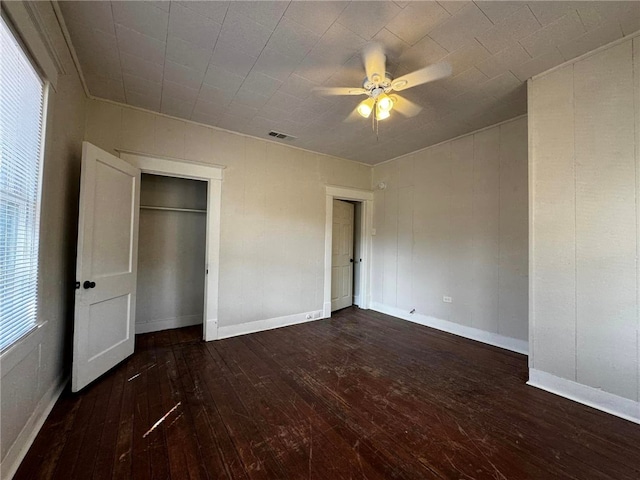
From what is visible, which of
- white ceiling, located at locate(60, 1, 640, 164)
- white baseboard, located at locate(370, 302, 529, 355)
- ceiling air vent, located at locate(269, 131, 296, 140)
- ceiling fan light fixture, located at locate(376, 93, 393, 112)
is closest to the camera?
white ceiling, located at locate(60, 1, 640, 164)

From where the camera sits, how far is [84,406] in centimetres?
203

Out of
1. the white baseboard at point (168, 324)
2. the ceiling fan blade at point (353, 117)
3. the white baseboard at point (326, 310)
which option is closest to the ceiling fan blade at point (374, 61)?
the ceiling fan blade at point (353, 117)

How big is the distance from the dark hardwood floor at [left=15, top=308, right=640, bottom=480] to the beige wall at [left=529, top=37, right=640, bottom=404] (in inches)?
17.1

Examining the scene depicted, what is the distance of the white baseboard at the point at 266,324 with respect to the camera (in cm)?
350

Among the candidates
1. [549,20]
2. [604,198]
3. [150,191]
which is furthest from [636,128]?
[150,191]

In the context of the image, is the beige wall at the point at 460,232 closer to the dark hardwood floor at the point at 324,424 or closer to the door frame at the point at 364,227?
the door frame at the point at 364,227

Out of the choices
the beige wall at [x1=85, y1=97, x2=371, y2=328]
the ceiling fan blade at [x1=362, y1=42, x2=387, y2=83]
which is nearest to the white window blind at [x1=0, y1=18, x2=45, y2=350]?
the beige wall at [x1=85, y1=97, x2=371, y2=328]

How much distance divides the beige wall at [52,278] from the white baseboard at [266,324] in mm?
1527

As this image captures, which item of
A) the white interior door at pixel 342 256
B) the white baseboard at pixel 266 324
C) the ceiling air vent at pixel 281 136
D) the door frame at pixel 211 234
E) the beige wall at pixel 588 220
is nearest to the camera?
the beige wall at pixel 588 220

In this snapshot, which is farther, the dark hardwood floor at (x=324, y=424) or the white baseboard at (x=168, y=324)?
the white baseboard at (x=168, y=324)

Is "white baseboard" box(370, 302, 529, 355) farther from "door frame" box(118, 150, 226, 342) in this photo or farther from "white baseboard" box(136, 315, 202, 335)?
"white baseboard" box(136, 315, 202, 335)

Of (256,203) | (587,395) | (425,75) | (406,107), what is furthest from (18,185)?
(587,395)

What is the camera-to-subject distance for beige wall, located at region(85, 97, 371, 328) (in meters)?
3.03

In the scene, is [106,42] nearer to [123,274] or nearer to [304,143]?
[123,274]
